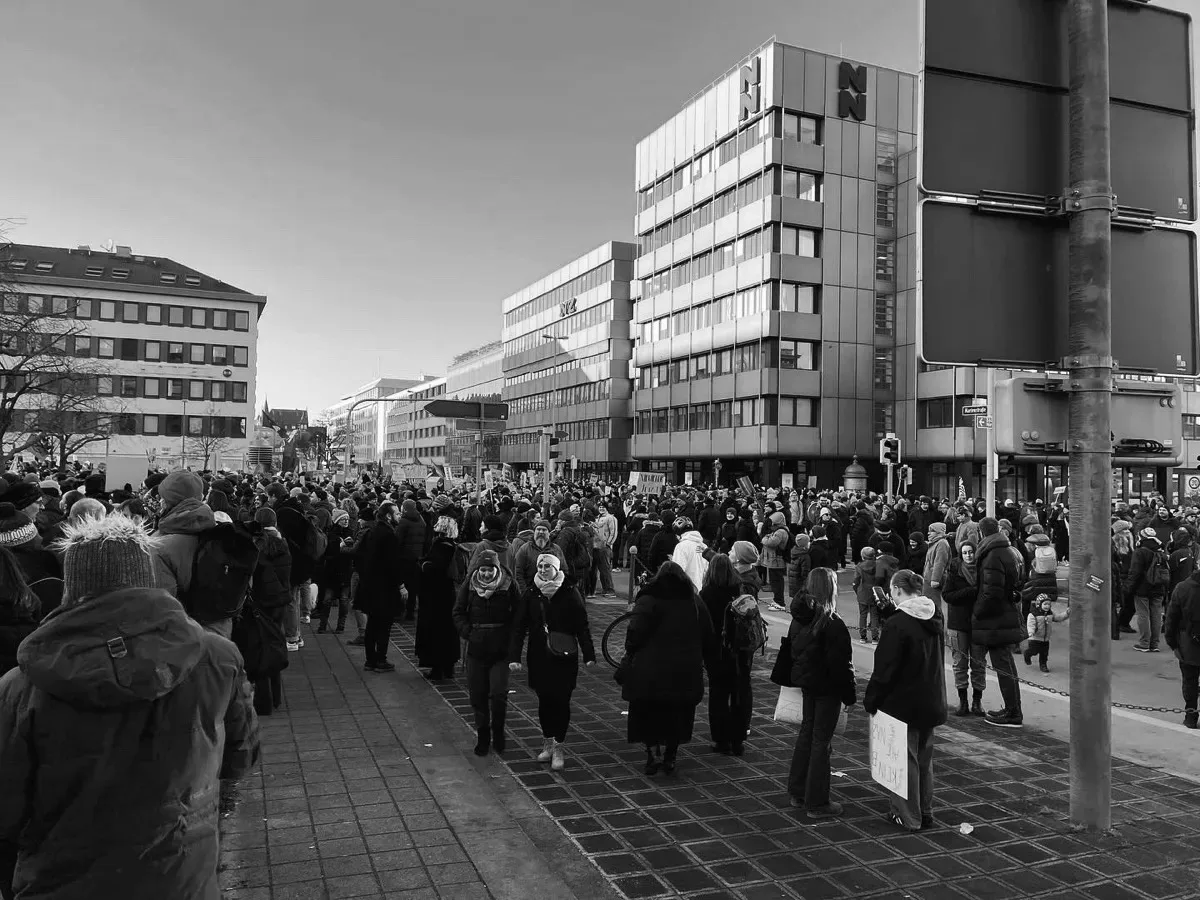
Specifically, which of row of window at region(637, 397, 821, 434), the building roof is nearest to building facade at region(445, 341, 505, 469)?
the building roof

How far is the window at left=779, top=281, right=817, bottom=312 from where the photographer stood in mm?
44656

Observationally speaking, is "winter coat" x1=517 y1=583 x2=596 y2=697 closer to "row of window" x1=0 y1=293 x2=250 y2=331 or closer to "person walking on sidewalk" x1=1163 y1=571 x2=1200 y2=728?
"person walking on sidewalk" x1=1163 y1=571 x2=1200 y2=728

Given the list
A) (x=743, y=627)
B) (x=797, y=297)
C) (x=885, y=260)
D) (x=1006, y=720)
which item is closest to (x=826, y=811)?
(x=743, y=627)

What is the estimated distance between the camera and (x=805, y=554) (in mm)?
14062

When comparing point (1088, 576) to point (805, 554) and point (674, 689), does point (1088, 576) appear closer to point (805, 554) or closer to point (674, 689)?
point (674, 689)

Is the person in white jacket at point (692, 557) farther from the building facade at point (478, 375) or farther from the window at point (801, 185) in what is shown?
the building facade at point (478, 375)

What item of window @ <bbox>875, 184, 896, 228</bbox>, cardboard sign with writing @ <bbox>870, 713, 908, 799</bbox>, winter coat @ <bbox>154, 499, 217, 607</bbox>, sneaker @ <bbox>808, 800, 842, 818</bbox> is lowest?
sneaker @ <bbox>808, 800, 842, 818</bbox>

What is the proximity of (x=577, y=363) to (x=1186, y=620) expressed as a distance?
63.4 m

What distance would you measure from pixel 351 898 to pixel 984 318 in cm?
489

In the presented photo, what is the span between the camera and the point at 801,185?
45250mm

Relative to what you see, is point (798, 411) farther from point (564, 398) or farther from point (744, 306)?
point (564, 398)

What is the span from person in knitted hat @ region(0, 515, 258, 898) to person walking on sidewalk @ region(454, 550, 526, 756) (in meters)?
4.72

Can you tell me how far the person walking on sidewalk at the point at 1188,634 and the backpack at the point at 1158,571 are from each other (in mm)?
4165

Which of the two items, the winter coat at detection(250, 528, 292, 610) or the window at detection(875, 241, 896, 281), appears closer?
the winter coat at detection(250, 528, 292, 610)
